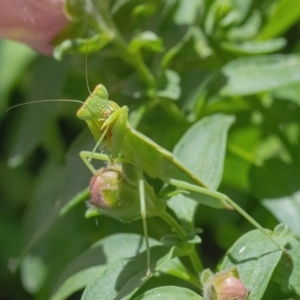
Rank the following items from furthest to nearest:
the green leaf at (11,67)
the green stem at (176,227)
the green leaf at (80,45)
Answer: the green leaf at (11,67), the green leaf at (80,45), the green stem at (176,227)

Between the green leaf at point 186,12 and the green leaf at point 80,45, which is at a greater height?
the green leaf at point 80,45

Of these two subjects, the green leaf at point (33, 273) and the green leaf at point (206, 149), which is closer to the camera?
the green leaf at point (206, 149)

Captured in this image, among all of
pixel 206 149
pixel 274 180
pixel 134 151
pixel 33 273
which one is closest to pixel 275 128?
pixel 274 180

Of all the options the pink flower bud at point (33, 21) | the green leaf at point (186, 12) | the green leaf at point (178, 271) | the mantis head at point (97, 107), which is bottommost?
the green leaf at point (178, 271)

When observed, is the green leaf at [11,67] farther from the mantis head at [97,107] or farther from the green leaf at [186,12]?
the mantis head at [97,107]

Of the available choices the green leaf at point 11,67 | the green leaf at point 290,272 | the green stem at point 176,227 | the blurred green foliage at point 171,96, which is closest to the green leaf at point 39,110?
the blurred green foliage at point 171,96

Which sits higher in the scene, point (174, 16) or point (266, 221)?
point (174, 16)

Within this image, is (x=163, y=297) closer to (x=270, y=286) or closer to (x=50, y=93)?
(x=270, y=286)

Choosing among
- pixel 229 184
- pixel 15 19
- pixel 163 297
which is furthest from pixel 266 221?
pixel 15 19
